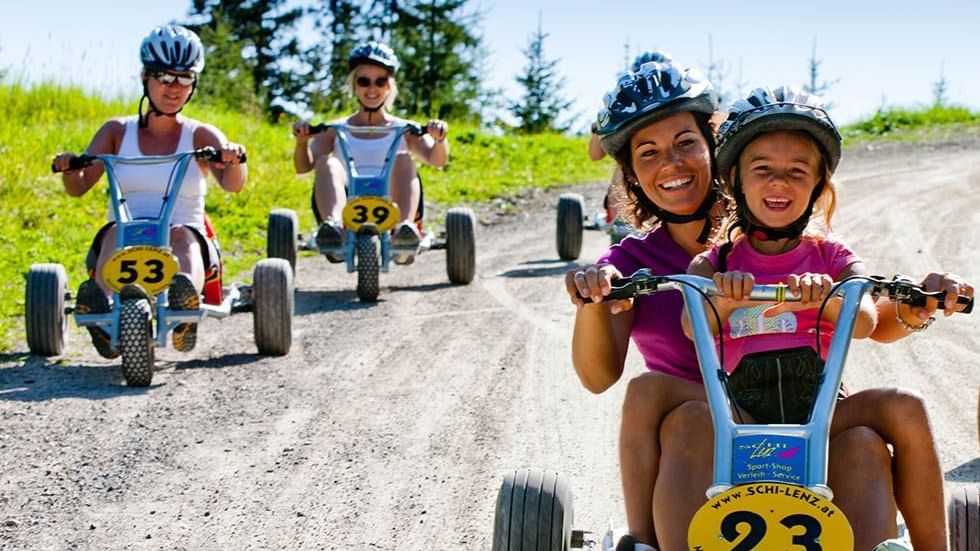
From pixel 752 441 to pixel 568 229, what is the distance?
8184 millimetres

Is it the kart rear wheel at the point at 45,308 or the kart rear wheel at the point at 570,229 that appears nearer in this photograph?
the kart rear wheel at the point at 45,308

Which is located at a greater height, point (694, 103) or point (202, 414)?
point (694, 103)

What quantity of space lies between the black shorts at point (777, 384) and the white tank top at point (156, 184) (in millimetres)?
4644

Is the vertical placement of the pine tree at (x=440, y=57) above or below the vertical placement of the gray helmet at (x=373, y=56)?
above

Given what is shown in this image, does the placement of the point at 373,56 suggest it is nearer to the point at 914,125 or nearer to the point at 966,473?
the point at 966,473

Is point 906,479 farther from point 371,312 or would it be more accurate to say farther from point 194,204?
point 371,312

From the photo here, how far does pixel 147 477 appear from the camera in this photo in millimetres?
5129

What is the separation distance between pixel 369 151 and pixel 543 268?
5.94 feet

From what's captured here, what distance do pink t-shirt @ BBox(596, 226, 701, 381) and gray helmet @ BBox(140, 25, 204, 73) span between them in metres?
3.97

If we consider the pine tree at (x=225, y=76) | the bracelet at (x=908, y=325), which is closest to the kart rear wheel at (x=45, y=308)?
the bracelet at (x=908, y=325)

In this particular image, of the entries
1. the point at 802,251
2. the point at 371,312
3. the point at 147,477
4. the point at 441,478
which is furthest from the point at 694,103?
the point at 371,312

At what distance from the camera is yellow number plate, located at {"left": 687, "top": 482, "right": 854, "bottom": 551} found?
288cm

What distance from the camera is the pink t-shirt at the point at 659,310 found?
3797 millimetres

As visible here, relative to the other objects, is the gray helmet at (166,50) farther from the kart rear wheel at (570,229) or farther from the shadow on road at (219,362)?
the kart rear wheel at (570,229)
